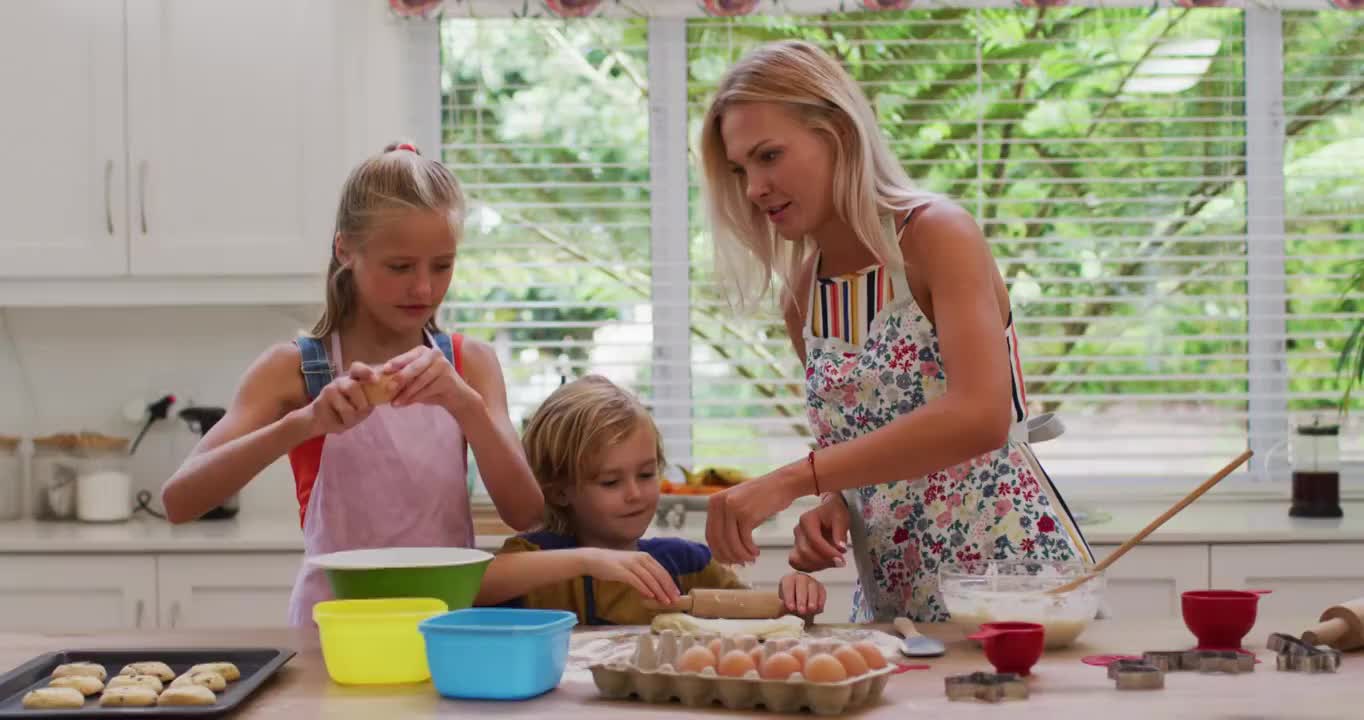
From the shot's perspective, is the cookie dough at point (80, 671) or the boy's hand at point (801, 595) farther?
the boy's hand at point (801, 595)

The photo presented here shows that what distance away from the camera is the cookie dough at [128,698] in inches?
49.1

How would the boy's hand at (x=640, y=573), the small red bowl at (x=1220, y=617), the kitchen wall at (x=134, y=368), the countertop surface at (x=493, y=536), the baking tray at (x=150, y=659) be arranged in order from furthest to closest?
the kitchen wall at (x=134, y=368) → the countertop surface at (x=493, y=536) → the boy's hand at (x=640, y=573) → the small red bowl at (x=1220, y=617) → the baking tray at (x=150, y=659)

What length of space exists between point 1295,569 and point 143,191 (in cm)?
263

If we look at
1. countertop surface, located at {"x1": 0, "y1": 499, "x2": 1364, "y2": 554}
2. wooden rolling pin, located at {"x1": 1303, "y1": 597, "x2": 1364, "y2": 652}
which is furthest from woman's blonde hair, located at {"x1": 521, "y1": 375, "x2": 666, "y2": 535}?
countertop surface, located at {"x1": 0, "y1": 499, "x2": 1364, "y2": 554}

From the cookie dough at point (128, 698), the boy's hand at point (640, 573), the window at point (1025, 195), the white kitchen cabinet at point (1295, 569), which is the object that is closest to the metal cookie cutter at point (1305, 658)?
the boy's hand at point (640, 573)

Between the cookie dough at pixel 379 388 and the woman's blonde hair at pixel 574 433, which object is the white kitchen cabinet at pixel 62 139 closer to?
the woman's blonde hair at pixel 574 433

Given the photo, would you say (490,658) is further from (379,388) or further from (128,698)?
(379,388)

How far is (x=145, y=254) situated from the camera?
329 cm

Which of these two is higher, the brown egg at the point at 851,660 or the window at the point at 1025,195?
the window at the point at 1025,195

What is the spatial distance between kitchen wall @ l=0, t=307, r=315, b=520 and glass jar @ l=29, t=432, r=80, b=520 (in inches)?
8.0

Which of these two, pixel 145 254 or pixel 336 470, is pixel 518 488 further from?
pixel 145 254

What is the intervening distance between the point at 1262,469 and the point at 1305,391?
0.73 feet

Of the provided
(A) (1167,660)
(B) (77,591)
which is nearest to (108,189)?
(B) (77,591)

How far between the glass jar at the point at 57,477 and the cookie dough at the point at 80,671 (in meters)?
2.19
